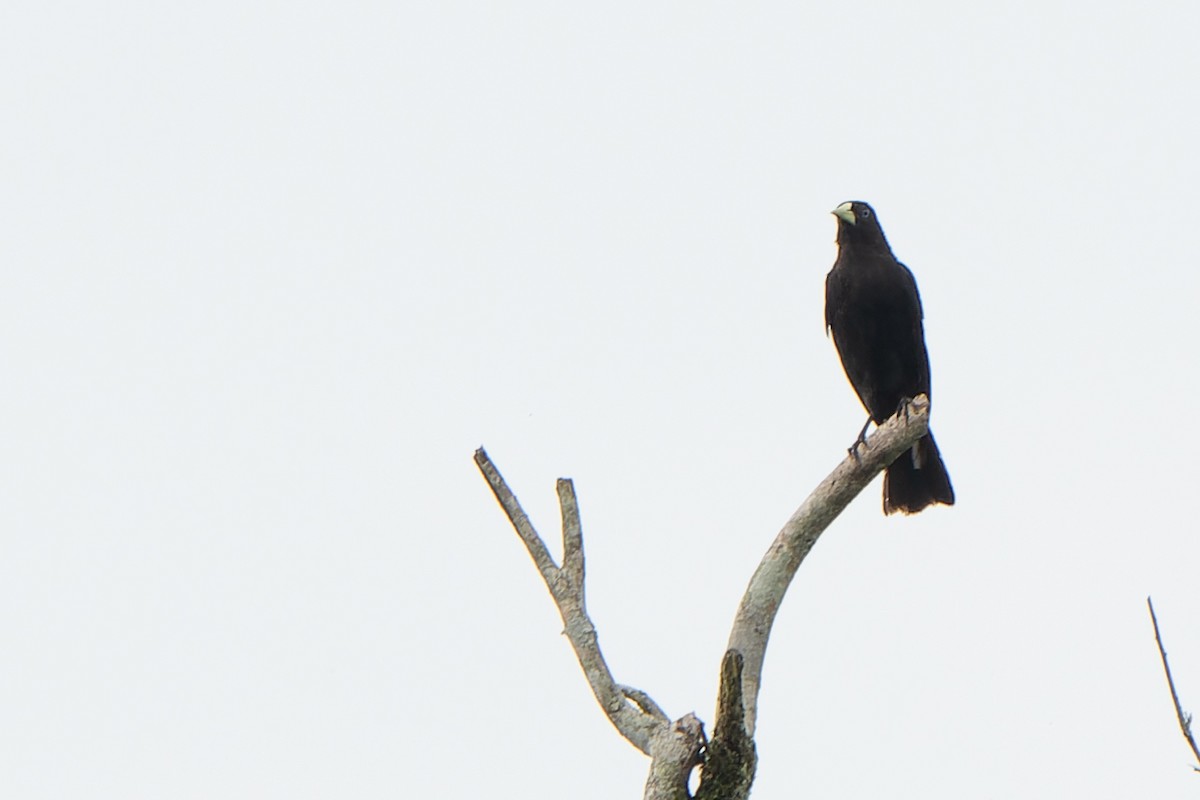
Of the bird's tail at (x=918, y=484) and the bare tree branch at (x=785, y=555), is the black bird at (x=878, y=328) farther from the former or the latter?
the bare tree branch at (x=785, y=555)

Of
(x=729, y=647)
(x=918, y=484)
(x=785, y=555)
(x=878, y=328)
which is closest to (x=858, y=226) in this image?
(x=878, y=328)

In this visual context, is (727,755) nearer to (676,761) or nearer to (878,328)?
(676,761)

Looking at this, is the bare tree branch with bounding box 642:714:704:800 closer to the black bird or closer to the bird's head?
the black bird

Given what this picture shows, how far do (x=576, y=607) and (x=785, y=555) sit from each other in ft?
1.80

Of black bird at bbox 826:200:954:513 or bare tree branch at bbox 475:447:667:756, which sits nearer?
bare tree branch at bbox 475:447:667:756

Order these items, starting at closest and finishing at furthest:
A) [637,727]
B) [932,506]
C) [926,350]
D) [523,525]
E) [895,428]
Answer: [637,727] < [523,525] < [895,428] < [932,506] < [926,350]

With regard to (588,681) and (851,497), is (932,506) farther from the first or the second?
(588,681)

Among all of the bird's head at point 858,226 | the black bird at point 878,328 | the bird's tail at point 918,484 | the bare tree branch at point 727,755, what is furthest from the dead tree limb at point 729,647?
the bird's head at point 858,226

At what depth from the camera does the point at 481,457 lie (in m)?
4.00

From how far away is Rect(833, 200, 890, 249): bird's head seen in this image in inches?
285

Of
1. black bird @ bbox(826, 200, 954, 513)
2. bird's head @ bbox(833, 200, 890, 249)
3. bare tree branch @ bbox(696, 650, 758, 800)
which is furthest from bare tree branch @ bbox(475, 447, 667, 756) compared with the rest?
bird's head @ bbox(833, 200, 890, 249)

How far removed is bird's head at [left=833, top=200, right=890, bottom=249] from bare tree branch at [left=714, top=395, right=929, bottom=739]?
125 inches

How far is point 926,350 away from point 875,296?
1.39 ft

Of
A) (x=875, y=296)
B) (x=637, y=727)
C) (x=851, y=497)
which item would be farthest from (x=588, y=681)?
(x=875, y=296)
